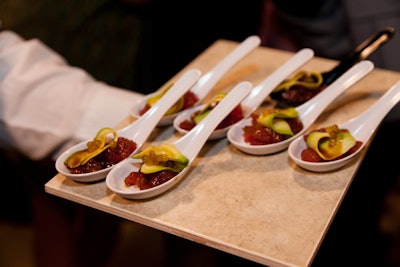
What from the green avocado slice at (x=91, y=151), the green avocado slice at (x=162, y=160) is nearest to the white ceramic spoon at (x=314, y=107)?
the green avocado slice at (x=162, y=160)

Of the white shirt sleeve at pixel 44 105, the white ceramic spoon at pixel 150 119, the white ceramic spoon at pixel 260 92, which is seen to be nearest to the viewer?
the white ceramic spoon at pixel 150 119

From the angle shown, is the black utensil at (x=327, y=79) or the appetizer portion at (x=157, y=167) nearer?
the appetizer portion at (x=157, y=167)

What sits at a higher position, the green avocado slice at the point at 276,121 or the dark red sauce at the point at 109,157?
the green avocado slice at the point at 276,121

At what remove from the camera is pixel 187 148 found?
1.03 m

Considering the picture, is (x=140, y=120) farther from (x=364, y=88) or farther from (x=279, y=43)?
(x=279, y=43)

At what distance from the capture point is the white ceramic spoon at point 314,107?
3.43 ft

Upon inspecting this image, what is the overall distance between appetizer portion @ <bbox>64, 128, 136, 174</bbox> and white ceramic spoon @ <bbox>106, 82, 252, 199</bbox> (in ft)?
0.13

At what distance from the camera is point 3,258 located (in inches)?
83.3

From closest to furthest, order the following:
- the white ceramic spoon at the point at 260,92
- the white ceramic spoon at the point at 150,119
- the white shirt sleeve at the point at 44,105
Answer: the white ceramic spoon at the point at 150,119
the white ceramic spoon at the point at 260,92
the white shirt sleeve at the point at 44,105

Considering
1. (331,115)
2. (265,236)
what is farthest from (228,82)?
(265,236)

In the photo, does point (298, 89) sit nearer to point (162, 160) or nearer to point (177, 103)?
point (177, 103)

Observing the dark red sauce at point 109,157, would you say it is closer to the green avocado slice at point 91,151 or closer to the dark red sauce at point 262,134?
the green avocado slice at point 91,151

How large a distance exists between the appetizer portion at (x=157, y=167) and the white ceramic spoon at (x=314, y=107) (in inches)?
5.5

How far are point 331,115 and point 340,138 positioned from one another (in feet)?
0.59
